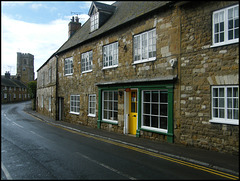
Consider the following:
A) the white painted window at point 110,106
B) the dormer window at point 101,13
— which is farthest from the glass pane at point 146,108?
the dormer window at point 101,13

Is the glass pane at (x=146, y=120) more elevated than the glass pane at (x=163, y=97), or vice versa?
the glass pane at (x=163, y=97)

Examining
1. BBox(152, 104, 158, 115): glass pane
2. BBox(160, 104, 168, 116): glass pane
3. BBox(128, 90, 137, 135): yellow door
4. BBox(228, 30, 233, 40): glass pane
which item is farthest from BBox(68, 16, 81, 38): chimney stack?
BBox(228, 30, 233, 40): glass pane

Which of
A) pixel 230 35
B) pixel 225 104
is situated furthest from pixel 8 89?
pixel 230 35

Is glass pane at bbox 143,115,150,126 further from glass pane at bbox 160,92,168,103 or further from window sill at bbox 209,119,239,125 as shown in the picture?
window sill at bbox 209,119,239,125

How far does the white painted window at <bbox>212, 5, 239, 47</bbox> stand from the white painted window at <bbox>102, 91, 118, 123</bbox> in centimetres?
676

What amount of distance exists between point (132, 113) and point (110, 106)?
204 cm

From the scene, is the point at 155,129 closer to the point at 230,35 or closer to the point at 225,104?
the point at 225,104

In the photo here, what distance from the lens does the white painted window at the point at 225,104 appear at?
7.34 metres

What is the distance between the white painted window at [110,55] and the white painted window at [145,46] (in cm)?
185

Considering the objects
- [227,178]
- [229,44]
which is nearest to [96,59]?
[229,44]

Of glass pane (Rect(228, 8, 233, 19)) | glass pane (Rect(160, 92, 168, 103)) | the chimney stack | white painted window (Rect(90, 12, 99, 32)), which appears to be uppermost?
the chimney stack

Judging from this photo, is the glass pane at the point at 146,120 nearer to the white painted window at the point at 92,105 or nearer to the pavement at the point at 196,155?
the pavement at the point at 196,155

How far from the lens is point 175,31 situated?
9250 millimetres

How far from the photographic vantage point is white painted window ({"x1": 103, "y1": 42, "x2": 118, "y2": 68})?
42.5 ft
